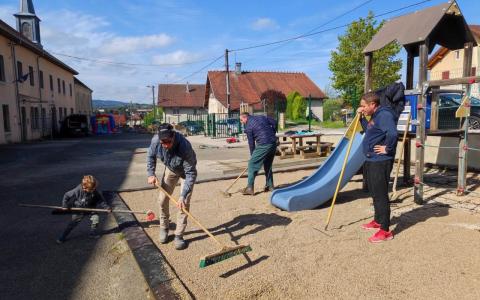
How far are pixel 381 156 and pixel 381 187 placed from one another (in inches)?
14.6

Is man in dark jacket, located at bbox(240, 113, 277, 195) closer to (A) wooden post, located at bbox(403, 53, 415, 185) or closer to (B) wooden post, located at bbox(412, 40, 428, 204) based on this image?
(B) wooden post, located at bbox(412, 40, 428, 204)

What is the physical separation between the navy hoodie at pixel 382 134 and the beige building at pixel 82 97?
43554 mm

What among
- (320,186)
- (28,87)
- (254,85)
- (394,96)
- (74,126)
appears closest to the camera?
(394,96)

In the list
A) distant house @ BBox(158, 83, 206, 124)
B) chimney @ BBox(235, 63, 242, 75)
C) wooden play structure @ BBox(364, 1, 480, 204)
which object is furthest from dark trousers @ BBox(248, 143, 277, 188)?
distant house @ BBox(158, 83, 206, 124)

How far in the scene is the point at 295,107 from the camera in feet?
127

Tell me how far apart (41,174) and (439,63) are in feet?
113

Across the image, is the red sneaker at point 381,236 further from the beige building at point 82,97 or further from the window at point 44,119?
the beige building at point 82,97

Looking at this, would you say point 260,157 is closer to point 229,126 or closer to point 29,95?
point 229,126

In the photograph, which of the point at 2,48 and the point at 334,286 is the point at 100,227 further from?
the point at 2,48

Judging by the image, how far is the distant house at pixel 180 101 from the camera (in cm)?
5409

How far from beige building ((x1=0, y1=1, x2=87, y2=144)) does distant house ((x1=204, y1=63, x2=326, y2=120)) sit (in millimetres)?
15458

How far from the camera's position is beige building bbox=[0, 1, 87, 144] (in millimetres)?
21172

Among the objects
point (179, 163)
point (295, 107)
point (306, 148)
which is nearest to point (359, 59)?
point (295, 107)

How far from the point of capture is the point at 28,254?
14.7 feet
